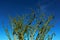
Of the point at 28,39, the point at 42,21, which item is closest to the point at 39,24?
the point at 42,21

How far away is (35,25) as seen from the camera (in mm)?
12438

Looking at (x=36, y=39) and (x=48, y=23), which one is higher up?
(x=48, y=23)

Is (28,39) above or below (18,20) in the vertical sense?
below

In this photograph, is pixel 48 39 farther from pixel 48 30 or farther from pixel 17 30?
pixel 17 30

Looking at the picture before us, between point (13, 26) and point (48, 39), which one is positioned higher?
point (13, 26)

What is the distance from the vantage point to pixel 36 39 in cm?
1217

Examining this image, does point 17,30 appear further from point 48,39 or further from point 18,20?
point 48,39

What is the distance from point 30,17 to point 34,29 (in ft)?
2.55

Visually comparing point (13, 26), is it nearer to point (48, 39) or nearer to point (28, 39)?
point (28, 39)

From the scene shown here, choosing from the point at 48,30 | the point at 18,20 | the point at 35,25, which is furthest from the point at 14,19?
the point at 48,30

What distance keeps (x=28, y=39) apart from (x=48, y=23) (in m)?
1.41

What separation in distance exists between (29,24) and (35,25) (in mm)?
347

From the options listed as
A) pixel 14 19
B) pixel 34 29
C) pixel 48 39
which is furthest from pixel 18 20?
pixel 48 39

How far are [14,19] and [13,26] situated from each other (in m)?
0.39
